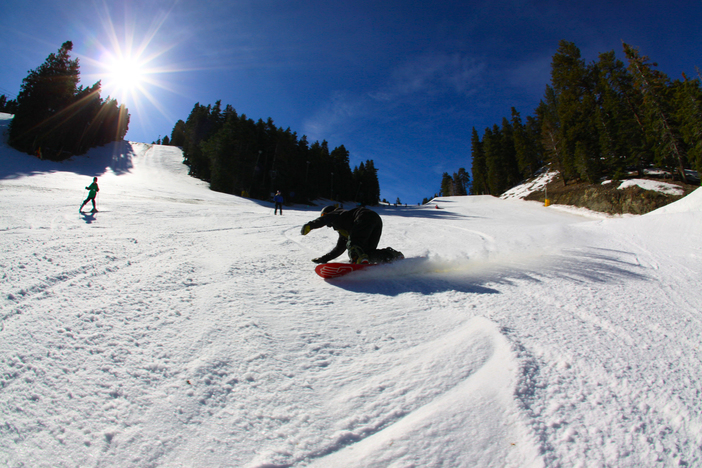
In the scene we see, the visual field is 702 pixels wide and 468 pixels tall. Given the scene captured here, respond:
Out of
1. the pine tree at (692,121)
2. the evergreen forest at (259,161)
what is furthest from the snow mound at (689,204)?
the pine tree at (692,121)

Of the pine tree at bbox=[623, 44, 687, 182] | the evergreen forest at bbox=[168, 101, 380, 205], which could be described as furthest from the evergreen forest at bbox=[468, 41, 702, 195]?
the evergreen forest at bbox=[168, 101, 380, 205]

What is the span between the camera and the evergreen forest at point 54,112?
105 feet

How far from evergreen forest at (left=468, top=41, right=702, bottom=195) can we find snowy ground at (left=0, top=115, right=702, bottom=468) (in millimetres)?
31480

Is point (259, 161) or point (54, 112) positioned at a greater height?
point (54, 112)

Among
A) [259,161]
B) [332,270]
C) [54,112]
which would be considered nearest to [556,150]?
[259,161]

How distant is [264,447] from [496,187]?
193 feet

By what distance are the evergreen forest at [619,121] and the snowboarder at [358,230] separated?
3128cm

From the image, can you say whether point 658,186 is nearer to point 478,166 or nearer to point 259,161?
point 259,161

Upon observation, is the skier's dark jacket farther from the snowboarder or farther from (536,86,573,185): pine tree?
(536,86,573,185): pine tree

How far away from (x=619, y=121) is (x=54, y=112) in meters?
64.0

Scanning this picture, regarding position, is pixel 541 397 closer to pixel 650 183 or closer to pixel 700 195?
pixel 700 195

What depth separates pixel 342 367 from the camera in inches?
76.0

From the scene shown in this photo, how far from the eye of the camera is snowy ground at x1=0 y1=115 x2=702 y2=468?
1.30 m

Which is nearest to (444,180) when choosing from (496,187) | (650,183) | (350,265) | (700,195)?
(496,187)
